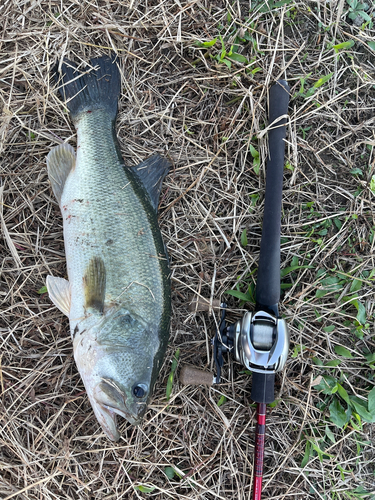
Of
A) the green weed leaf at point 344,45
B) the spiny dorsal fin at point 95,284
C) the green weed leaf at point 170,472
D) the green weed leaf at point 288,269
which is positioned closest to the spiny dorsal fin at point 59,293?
the spiny dorsal fin at point 95,284

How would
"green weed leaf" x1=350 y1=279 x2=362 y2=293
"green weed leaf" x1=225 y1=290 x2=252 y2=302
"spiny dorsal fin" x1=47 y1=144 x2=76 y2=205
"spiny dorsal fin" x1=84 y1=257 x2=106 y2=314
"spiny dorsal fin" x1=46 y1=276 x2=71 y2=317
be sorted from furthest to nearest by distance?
"green weed leaf" x1=350 y1=279 x2=362 y2=293 → "green weed leaf" x1=225 y1=290 x2=252 y2=302 → "spiny dorsal fin" x1=47 y1=144 x2=76 y2=205 → "spiny dorsal fin" x1=46 y1=276 x2=71 y2=317 → "spiny dorsal fin" x1=84 y1=257 x2=106 y2=314

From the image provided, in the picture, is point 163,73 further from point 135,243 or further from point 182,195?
point 135,243

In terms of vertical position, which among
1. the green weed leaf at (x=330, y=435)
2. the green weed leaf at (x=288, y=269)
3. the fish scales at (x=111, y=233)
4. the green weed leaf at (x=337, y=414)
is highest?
the fish scales at (x=111, y=233)

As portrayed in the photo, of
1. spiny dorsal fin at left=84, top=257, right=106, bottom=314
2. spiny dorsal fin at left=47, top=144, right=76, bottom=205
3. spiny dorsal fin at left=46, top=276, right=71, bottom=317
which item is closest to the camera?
spiny dorsal fin at left=84, top=257, right=106, bottom=314

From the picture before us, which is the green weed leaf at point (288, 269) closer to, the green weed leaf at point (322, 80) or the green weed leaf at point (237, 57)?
the green weed leaf at point (322, 80)

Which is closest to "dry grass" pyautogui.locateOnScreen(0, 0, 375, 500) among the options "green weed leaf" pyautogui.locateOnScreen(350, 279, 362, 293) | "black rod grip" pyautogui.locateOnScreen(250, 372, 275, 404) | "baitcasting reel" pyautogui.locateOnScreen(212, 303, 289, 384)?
"green weed leaf" pyautogui.locateOnScreen(350, 279, 362, 293)

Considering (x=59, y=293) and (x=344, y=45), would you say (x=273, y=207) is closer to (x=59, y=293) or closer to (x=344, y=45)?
(x=344, y=45)

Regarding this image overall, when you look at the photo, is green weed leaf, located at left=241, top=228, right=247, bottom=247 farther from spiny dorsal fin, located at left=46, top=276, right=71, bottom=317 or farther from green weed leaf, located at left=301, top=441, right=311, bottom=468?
green weed leaf, located at left=301, top=441, right=311, bottom=468
